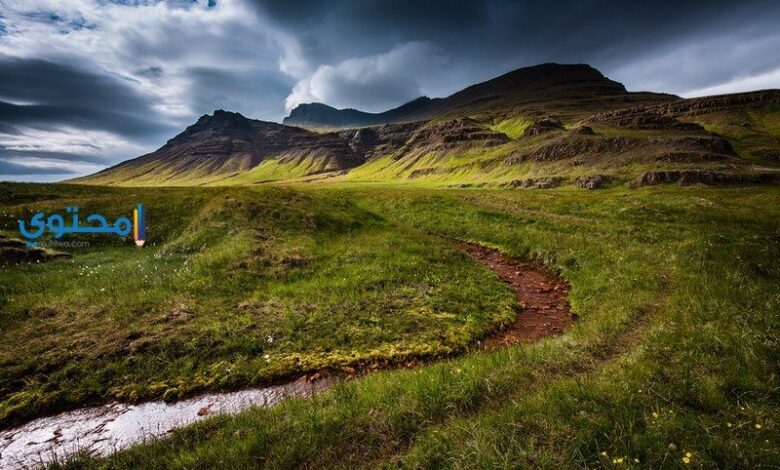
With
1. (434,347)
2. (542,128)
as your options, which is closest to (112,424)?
(434,347)

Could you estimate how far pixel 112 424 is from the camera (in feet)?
29.3

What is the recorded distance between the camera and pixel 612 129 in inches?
5143

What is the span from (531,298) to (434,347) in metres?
6.65

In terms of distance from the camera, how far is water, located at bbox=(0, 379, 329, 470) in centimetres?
796

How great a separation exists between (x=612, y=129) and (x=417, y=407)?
153 meters

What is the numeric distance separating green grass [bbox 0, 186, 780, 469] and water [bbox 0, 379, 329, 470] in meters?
0.72

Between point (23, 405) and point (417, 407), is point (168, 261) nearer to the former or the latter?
point (23, 405)

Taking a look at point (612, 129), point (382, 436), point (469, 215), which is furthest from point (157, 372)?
point (612, 129)

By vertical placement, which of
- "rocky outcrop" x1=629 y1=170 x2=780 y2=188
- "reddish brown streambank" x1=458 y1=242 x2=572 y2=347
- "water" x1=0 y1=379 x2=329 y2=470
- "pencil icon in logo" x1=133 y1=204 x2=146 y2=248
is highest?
"rocky outcrop" x1=629 y1=170 x2=780 y2=188

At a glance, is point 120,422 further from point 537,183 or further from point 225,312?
point 537,183

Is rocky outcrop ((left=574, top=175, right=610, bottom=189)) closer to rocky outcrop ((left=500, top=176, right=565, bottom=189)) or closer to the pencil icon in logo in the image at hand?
rocky outcrop ((left=500, top=176, right=565, bottom=189))

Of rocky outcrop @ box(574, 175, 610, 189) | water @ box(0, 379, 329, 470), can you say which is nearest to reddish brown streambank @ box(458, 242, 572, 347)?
water @ box(0, 379, 329, 470)

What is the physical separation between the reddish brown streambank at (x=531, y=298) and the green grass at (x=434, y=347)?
0.76 metres

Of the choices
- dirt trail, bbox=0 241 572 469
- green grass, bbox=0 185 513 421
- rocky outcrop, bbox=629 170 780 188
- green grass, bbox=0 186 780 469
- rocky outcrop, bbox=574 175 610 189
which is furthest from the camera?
rocky outcrop, bbox=574 175 610 189
